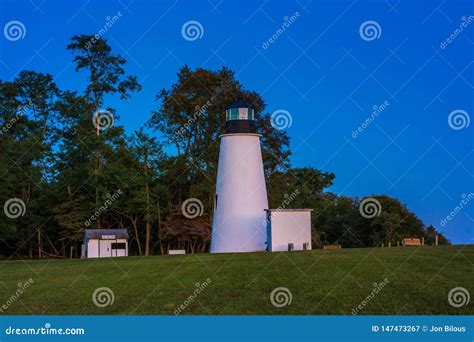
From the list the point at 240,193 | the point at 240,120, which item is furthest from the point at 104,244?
the point at 240,120

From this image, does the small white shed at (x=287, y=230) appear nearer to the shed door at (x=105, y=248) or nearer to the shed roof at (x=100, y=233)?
the shed roof at (x=100, y=233)

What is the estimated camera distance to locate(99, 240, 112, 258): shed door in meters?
40.5

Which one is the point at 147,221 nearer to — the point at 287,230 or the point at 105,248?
the point at 105,248

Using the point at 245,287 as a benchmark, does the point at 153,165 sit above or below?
above

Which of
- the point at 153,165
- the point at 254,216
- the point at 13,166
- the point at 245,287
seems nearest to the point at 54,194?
the point at 13,166

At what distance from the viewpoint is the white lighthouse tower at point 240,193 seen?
32906 mm

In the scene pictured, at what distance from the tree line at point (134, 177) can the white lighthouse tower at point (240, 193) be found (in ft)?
31.4

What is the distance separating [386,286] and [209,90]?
3127 cm

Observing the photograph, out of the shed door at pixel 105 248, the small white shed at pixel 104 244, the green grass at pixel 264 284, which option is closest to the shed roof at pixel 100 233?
the small white shed at pixel 104 244

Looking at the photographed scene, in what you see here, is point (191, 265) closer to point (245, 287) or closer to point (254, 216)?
point (245, 287)

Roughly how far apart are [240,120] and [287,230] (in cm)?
648

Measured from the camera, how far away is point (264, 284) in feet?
58.5

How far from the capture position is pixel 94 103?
50125mm

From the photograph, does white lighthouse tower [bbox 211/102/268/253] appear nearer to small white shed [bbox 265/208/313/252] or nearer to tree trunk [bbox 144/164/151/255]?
small white shed [bbox 265/208/313/252]
